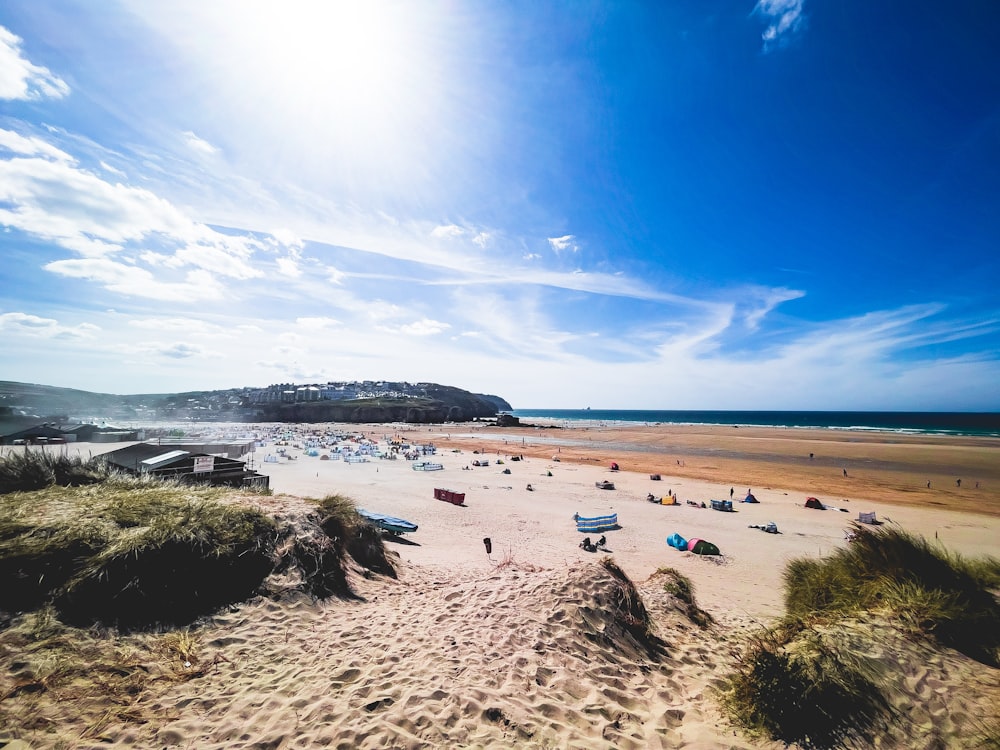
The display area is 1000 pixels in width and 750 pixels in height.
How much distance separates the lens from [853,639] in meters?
5.32

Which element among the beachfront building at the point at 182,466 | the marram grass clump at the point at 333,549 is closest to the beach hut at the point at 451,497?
the beachfront building at the point at 182,466

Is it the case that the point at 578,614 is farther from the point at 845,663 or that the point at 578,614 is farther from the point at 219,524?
the point at 219,524

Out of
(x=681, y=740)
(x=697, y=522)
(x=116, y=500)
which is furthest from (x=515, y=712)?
(x=697, y=522)

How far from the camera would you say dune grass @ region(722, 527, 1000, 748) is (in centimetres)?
467

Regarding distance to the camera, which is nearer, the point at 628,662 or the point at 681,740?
the point at 681,740

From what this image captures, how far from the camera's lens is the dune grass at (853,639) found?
15.3 feet

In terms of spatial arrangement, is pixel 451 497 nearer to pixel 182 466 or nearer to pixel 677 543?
pixel 677 543

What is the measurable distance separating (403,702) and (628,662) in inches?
149

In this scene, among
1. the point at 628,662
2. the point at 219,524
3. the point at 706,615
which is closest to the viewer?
the point at 628,662

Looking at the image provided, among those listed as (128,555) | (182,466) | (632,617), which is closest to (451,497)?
(182,466)

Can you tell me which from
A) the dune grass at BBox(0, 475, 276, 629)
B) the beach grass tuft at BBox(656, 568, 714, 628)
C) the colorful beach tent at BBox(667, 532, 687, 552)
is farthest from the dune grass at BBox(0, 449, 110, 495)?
the colorful beach tent at BBox(667, 532, 687, 552)

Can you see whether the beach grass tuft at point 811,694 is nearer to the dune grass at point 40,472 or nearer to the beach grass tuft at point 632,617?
the beach grass tuft at point 632,617

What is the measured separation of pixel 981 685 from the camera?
475 centimetres

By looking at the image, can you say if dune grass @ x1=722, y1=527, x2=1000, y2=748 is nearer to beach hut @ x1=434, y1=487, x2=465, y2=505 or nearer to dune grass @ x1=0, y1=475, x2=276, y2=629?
dune grass @ x1=0, y1=475, x2=276, y2=629
